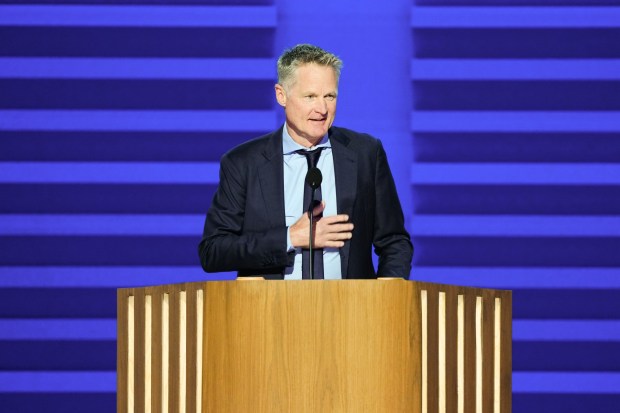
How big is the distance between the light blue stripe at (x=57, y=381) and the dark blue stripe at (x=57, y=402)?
17mm

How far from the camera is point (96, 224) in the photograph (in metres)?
4.46

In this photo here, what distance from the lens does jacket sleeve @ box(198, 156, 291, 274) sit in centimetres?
277

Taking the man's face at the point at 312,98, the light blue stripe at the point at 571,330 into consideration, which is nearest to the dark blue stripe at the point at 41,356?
the light blue stripe at the point at 571,330

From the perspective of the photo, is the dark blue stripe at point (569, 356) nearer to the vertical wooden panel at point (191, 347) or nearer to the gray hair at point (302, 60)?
the gray hair at point (302, 60)

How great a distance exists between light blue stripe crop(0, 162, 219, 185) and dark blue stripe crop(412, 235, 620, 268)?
87 cm

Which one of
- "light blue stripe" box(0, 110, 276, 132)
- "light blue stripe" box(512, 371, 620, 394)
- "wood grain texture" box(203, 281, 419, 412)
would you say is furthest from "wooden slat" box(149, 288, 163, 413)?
"light blue stripe" box(512, 371, 620, 394)

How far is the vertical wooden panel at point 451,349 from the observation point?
104 inches

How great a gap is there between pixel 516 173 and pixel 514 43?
1.64 feet

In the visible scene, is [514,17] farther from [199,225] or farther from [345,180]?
[345,180]

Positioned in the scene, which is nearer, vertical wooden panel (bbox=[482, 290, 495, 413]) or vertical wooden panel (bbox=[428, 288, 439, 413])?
vertical wooden panel (bbox=[428, 288, 439, 413])

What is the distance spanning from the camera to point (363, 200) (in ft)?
9.93

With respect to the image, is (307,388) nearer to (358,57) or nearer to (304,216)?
(304,216)

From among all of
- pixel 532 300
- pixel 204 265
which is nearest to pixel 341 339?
pixel 204 265

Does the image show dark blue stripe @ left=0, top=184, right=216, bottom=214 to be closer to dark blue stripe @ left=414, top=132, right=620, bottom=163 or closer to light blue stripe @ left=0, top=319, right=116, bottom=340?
light blue stripe @ left=0, top=319, right=116, bottom=340
